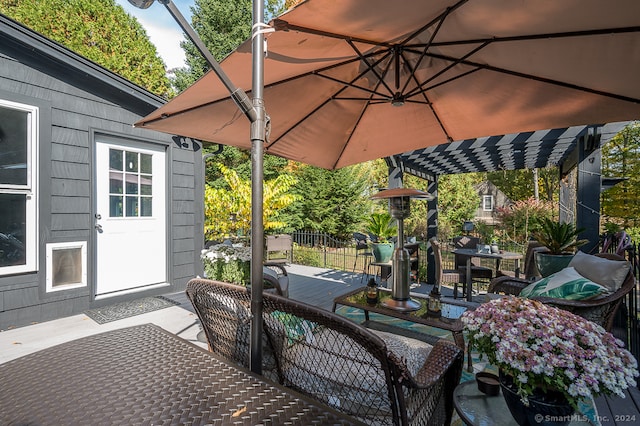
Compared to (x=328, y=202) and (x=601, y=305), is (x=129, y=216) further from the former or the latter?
(x=328, y=202)

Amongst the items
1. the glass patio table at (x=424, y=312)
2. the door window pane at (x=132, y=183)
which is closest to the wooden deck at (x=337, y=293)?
the glass patio table at (x=424, y=312)

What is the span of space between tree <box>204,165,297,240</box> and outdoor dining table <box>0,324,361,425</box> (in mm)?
5978

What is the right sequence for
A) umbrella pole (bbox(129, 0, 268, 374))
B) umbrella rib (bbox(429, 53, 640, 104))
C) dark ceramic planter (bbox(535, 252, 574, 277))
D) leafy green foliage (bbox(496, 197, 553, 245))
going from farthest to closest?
1. leafy green foliage (bbox(496, 197, 553, 245))
2. dark ceramic planter (bbox(535, 252, 574, 277))
3. umbrella rib (bbox(429, 53, 640, 104))
4. umbrella pole (bbox(129, 0, 268, 374))

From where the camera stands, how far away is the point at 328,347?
138 centimetres

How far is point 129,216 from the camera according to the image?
4496mm

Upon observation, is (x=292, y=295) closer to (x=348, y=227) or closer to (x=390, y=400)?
(x=390, y=400)

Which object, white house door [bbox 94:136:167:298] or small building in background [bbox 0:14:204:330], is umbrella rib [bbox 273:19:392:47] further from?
white house door [bbox 94:136:167:298]

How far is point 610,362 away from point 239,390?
1.25 metres

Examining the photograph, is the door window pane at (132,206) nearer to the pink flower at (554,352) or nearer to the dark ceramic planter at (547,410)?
the pink flower at (554,352)

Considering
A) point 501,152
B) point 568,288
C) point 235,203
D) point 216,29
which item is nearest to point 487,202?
point 501,152

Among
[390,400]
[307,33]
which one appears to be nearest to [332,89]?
[307,33]

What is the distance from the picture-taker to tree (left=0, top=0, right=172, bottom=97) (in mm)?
10773

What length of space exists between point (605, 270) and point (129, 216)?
5.45 m

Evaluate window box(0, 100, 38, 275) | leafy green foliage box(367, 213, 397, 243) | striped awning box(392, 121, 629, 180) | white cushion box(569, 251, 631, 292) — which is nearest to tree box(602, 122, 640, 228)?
striped awning box(392, 121, 629, 180)
